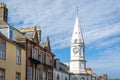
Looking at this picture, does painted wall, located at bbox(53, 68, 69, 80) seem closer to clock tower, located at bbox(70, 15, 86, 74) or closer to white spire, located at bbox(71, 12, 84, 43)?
clock tower, located at bbox(70, 15, 86, 74)

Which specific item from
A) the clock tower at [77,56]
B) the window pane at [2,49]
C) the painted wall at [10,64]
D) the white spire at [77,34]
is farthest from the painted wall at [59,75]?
the window pane at [2,49]

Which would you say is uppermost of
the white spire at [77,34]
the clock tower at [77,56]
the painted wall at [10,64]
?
the white spire at [77,34]

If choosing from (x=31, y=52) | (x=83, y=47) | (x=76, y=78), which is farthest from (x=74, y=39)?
(x=31, y=52)

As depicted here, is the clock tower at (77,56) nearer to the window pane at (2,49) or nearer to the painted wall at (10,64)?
the painted wall at (10,64)

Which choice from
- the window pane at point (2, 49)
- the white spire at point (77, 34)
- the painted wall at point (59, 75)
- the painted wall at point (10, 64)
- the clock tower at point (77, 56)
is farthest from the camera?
the white spire at point (77, 34)

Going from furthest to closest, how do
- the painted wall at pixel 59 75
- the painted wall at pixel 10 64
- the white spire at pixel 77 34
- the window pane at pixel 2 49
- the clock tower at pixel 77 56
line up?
the white spire at pixel 77 34
the clock tower at pixel 77 56
the painted wall at pixel 59 75
the painted wall at pixel 10 64
the window pane at pixel 2 49

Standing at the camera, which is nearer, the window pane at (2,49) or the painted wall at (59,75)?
the window pane at (2,49)

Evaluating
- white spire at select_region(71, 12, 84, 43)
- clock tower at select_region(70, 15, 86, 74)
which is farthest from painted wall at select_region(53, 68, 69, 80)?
white spire at select_region(71, 12, 84, 43)

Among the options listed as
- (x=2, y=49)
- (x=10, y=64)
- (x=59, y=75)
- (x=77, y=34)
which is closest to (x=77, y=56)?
(x=77, y=34)

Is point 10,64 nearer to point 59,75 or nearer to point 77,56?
point 59,75

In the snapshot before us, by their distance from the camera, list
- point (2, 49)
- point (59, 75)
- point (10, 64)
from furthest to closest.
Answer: point (59, 75)
point (10, 64)
point (2, 49)

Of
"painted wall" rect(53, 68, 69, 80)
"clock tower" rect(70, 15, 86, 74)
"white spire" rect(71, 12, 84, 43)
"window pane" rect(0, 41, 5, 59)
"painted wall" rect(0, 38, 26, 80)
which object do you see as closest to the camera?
"window pane" rect(0, 41, 5, 59)

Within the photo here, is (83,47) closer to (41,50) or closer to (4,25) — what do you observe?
(41,50)

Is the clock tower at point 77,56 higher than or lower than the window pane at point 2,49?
higher
